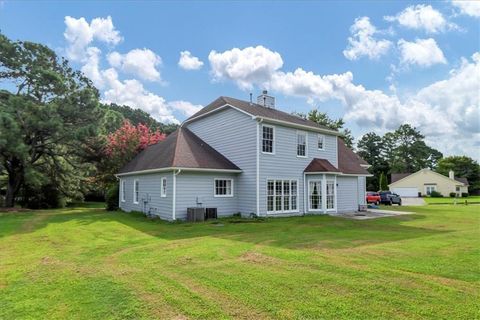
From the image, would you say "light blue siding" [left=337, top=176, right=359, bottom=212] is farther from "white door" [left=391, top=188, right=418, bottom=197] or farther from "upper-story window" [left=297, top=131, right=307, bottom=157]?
"white door" [left=391, top=188, right=418, bottom=197]

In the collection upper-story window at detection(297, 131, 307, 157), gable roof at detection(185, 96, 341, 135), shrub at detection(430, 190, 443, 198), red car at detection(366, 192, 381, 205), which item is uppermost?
gable roof at detection(185, 96, 341, 135)

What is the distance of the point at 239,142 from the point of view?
60.4ft

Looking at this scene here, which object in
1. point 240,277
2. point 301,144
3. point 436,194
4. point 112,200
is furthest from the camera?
point 436,194

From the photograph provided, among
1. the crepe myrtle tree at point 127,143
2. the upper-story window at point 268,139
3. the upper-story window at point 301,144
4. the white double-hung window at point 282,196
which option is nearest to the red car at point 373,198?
the upper-story window at point 301,144

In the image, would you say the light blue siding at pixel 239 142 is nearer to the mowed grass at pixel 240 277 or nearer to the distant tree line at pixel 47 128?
the mowed grass at pixel 240 277

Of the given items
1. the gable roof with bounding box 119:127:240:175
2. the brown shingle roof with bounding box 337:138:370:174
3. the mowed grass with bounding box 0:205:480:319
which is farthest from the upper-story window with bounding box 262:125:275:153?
the mowed grass with bounding box 0:205:480:319

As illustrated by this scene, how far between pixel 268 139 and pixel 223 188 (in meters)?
3.63

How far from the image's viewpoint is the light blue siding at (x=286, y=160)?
57.0ft

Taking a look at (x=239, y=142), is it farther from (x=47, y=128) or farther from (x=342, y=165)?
(x=47, y=128)

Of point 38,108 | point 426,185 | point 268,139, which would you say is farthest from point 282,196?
point 426,185

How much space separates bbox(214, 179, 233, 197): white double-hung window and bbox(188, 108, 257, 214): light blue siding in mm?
474

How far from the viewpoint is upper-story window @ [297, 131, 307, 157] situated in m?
19.5

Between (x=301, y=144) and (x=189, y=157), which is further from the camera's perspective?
(x=301, y=144)

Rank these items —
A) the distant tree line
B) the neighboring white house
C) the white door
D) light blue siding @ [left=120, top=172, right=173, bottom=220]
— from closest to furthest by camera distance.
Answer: light blue siding @ [left=120, top=172, right=173, bottom=220]
the distant tree line
the neighboring white house
the white door
